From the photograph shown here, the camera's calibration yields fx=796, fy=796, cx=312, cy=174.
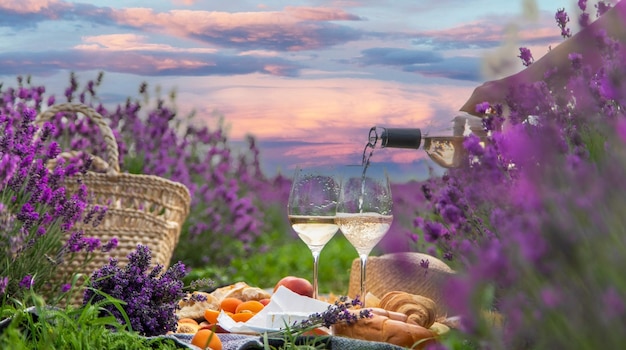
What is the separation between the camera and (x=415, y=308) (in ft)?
8.37

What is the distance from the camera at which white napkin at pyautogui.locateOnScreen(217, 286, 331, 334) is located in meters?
2.44

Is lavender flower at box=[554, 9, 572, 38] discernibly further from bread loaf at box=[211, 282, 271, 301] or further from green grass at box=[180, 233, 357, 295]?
green grass at box=[180, 233, 357, 295]

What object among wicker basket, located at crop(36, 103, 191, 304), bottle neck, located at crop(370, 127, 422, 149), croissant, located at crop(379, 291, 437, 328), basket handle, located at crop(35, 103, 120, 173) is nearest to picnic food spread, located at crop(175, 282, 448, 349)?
croissant, located at crop(379, 291, 437, 328)

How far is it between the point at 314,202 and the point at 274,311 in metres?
0.45

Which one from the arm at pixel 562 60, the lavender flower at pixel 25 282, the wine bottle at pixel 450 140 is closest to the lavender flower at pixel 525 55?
the arm at pixel 562 60

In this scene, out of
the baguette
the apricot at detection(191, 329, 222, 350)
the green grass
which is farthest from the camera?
the green grass

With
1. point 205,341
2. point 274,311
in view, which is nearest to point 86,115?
point 274,311

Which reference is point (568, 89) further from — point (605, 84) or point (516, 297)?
point (516, 297)

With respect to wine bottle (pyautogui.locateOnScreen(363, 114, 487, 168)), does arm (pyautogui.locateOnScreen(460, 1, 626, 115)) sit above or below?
above

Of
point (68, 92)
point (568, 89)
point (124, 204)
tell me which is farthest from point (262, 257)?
point (568, 89)

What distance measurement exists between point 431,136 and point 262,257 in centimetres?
431

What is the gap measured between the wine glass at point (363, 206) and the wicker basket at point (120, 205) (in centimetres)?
163

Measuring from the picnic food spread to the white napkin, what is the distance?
57 millimetres

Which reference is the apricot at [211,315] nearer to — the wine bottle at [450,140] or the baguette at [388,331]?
the baguette at [388,331]
